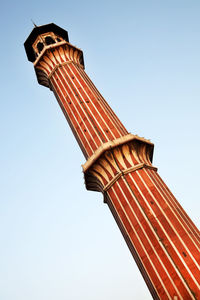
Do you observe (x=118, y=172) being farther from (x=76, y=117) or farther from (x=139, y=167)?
(x=76, y=117)

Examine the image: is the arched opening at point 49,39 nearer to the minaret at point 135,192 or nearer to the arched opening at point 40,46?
the arched opening at point 40,46

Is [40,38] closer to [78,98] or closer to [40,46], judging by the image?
[40,46]

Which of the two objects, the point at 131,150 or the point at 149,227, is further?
the point at 131,150

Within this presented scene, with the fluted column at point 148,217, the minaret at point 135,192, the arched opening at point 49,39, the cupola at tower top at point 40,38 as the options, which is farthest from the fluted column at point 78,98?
the arched opening at point 49,39

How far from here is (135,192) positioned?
18.1m

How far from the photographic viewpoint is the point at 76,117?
2456cm

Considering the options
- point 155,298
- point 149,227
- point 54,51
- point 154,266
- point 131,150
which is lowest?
point 155,298

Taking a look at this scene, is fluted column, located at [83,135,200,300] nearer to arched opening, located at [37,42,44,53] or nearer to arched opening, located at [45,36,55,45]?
arched opening, located at [37,42,44,53]

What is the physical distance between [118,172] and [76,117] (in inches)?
307

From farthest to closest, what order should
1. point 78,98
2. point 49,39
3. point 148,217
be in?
point 49,39 < point 78,98 < point 148,217

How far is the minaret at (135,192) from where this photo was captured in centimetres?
1495

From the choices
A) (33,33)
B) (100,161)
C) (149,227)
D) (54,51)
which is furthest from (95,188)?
(33,33)

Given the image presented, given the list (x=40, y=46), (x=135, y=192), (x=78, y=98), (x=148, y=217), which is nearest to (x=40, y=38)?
(x=40, y=46)

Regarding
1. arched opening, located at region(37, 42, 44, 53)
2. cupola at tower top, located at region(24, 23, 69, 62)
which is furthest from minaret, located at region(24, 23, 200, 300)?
cupola at tower top, located at region(24, 23, 69, 62)
